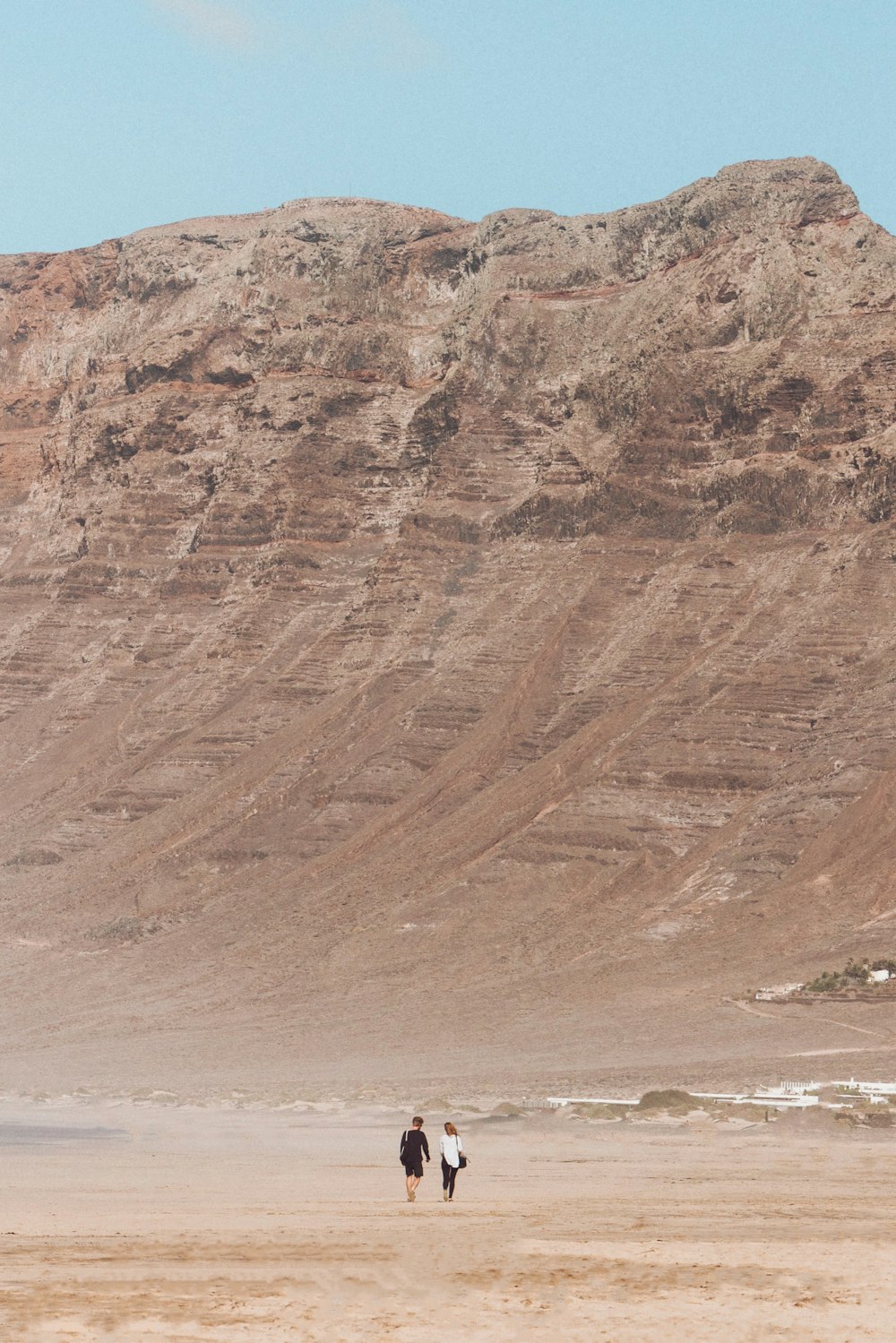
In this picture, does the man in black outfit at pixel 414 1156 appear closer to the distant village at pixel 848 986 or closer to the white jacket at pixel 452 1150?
the white jacket at pixel 452 1150

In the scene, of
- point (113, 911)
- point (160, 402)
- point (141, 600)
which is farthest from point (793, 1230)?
point (160, 402)

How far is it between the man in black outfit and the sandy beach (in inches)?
17.9

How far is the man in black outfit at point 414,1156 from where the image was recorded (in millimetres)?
25531

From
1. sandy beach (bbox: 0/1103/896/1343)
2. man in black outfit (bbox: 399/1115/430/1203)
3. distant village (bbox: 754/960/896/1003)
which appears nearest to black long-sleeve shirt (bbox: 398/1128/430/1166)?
man in black outfit (bbox: 399/1115/430/1203)

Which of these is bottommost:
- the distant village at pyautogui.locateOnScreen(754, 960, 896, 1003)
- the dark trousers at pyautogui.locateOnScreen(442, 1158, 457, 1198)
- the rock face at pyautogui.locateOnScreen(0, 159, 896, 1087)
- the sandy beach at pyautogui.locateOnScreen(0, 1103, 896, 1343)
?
the sandy beach at pyautogui.locateOnScreen(0, 1103, 896, 1343)

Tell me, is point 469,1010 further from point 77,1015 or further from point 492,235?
point 492,235

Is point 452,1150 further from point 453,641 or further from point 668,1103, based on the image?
point 453,641

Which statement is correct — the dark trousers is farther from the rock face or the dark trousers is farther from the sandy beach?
the rock face

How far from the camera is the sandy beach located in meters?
17.5

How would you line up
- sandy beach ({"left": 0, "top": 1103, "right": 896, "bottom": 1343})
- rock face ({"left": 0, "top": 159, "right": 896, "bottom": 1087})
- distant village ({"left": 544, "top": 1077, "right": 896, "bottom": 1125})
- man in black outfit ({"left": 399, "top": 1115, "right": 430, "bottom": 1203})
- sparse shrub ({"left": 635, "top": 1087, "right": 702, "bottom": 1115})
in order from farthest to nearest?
rock face ({"left": 0, "top": 159, "right": 896, "bottom": 1087}) → sparse shrub ({"left": 635, "top": 1087, "right": 702, "bottom": 1115}) → distant village ({"left": 544, "top": 1077, "right": 896, "bottom": 1125}) → man in black outfit ({"left": 399, "top": 1115, "right": 430, "bottom": 1203}) → sandy beach ({"left": 0, "top": 1103, "right": 896, "bottom": 1343})

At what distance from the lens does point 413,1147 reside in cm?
2562

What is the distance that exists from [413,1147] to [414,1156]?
125 mm

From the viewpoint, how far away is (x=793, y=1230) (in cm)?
2197

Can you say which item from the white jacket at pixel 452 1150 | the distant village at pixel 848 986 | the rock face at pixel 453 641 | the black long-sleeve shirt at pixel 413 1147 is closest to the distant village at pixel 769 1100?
the rock face at pixel 453 641
